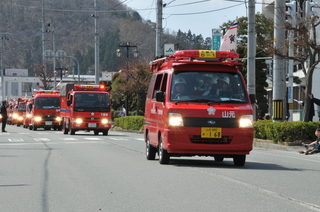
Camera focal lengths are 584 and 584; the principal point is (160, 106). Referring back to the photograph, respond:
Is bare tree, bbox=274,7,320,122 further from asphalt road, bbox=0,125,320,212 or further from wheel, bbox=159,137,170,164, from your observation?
wheel, bbox=159,137,170,164

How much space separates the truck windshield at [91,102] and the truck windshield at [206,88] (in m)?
19.0

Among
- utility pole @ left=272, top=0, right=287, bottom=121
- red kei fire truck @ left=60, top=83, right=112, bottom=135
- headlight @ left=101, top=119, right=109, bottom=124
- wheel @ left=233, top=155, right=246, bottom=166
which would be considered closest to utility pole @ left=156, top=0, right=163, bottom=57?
red kei fire truck @ left=60, top=83, right=112, bottom=135

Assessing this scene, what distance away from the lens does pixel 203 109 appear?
1288 cm

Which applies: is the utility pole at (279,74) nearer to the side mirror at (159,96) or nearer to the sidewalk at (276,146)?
the sidewalk at (276,146)

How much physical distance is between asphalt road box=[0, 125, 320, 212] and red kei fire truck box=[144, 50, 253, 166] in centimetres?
50

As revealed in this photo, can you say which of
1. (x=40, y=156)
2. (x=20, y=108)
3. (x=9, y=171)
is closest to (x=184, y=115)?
(x=9, y=171)

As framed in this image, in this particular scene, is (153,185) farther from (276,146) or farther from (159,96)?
(276,146)

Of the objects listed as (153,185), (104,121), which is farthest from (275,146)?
(104,121)

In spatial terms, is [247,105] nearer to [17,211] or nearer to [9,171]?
[9,171]

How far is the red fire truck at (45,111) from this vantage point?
43.8 meters

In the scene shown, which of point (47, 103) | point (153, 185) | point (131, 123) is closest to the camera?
point (153, 185)

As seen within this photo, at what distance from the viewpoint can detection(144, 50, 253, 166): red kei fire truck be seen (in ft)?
42.3

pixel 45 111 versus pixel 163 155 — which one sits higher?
pixel 45 111

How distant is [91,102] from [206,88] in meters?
19.6
